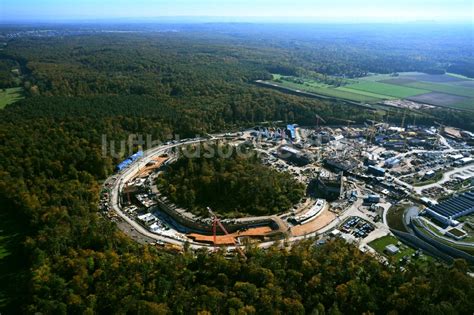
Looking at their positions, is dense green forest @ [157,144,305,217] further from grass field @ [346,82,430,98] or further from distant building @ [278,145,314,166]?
grass field @ [346,82,430,98]

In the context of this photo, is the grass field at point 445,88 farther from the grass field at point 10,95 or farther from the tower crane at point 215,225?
the grass field at point 10,95

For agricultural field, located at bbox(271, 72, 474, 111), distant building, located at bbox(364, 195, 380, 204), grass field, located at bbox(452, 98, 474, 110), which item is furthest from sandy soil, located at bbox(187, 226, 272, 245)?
grass field, located at bbox(452, 98, 474, 110)

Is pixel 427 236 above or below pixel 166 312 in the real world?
below

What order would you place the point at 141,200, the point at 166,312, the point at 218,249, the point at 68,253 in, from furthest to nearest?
the point at 141,200, the point at 218,249, the point at 68,253, the point at 166,312

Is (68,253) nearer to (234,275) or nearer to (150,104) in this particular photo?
(234,275)

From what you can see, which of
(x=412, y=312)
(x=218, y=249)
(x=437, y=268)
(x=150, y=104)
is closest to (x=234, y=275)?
(x=218, y=249)

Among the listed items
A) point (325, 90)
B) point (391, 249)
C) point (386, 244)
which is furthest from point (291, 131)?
point (325, 90)
